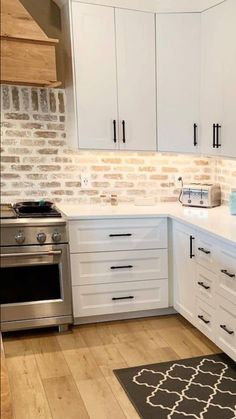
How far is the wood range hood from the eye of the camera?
2979 millimetres

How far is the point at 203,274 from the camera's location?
2889mm

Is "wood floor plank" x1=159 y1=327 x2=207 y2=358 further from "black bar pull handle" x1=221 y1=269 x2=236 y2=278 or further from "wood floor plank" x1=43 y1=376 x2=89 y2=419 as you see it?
"wood floor plank" x1=43 y1=376 x2=89 y2=419

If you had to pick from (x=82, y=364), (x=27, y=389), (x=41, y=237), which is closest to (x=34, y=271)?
(x=41, y=237)

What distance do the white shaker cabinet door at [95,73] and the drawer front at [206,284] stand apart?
1.18 metres

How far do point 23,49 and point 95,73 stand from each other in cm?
55

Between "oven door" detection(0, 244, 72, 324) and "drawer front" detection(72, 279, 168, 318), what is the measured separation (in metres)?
0.11

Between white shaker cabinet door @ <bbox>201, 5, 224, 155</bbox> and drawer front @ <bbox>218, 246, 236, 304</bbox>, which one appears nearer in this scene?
drawer front @ <bbox>218, 246, 236, 304</bbox>

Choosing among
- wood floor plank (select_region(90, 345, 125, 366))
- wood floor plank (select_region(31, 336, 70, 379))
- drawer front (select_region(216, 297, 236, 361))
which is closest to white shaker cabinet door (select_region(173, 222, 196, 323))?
drawer front (select_region(216, 297, 236, 361))

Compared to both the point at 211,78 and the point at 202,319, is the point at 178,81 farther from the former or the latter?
the point at 202,319

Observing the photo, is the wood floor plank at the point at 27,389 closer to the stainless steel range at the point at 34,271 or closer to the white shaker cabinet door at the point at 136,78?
the stainless steel range at the point at 34,271

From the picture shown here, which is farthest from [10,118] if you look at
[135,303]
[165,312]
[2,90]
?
[165,312]

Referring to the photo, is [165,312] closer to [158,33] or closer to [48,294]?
[48,294]

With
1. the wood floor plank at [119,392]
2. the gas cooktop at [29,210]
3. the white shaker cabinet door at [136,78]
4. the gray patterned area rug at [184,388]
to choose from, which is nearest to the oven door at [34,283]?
the gas cooktop at [29,210]

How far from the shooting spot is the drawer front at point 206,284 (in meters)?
2.77
